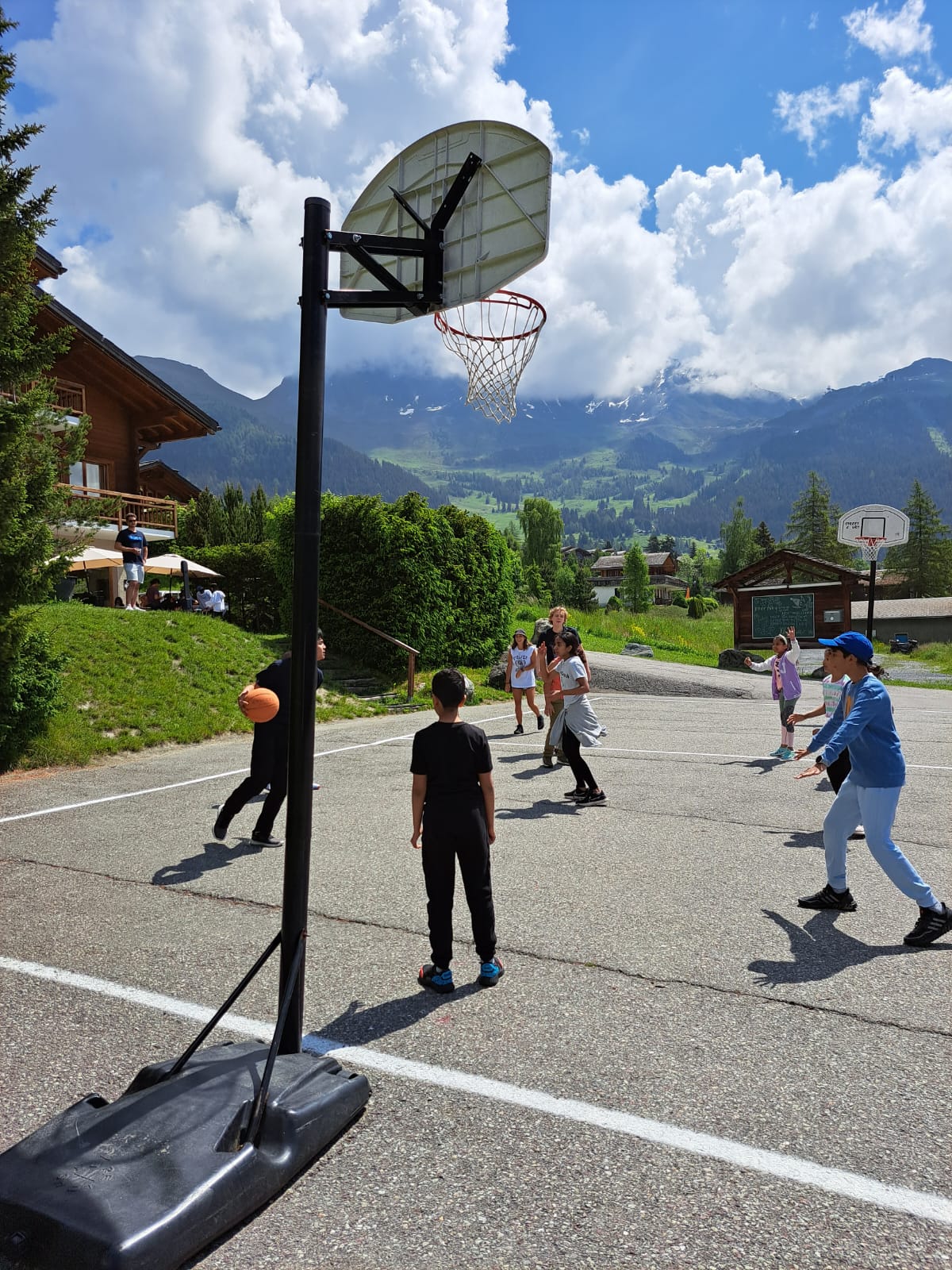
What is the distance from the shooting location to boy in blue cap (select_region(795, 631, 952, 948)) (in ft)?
17.2

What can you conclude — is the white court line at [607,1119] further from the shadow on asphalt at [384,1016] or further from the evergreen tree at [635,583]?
the evergreen tree at [635,583]

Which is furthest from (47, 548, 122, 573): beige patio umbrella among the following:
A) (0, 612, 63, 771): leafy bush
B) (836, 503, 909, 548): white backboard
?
(836, 503, 909, 548): white backboard

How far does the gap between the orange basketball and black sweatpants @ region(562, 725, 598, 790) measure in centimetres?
382

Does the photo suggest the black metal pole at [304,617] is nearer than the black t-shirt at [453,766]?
Yes

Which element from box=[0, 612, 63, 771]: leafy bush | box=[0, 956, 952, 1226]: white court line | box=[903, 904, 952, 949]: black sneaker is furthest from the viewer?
box=[0, 612, 63, 771]: leafy bush

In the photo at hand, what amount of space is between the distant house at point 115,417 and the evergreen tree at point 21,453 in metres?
15.4

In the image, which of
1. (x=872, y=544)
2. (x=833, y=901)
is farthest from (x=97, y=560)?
(x=872, y=544)

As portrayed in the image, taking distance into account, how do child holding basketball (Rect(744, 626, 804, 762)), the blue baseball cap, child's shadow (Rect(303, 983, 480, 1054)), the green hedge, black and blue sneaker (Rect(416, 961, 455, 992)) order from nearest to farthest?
child's shadow (Rect(303, 983, 480, 1054)) < black and blue sneaker (Rect(416, 961, 455, 992)) < the blue baseball cap < child holding basketball (Rect(744, 626, 804, 762)) < the green hedge

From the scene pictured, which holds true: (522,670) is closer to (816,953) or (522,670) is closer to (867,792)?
(867,792)

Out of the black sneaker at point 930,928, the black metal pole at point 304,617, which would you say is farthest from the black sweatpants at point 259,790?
the black sneaker at point 930,928

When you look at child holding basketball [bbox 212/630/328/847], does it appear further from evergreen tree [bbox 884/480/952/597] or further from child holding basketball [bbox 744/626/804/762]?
evergreen tree [bbox 884/480/952/597]

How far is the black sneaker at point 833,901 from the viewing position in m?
5.84

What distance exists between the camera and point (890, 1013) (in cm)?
428

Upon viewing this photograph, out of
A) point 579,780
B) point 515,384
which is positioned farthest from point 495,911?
point 515,384
